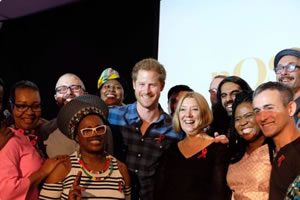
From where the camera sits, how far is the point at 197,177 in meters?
2.81

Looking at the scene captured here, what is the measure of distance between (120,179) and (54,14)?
17.8 ft

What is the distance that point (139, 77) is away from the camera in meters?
3.33

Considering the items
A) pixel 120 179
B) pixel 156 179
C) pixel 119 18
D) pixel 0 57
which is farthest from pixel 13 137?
pixel 0 57

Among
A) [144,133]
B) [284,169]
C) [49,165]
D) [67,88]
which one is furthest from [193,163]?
[67,88]

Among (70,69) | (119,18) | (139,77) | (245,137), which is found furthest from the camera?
(70,69)

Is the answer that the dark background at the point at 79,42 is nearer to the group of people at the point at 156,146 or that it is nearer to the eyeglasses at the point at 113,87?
the eyeglasses at the point at 113,87

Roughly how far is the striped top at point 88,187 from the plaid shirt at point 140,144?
2.26 ft

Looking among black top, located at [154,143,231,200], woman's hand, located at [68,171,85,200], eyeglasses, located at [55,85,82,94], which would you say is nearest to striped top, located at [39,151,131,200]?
woman's hand, located at [68,171,85,200]

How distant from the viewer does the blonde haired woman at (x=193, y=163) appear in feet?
9.18

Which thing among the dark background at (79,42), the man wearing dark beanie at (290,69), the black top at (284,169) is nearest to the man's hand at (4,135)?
the black top at (284,169)

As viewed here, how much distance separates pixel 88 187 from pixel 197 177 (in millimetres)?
778

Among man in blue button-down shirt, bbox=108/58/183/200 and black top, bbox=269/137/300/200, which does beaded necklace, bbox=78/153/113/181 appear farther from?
black top, bbox=269/137/300/200

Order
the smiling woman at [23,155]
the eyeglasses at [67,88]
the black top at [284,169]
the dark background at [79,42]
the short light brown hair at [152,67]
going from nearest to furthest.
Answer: the black top at [284,169], the smiling woman at [23,155], the short light brown hair at [152,67], the eyeglasses at [67,88], the dark background at [79,42]

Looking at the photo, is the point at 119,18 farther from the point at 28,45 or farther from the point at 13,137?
the point at 13,137
